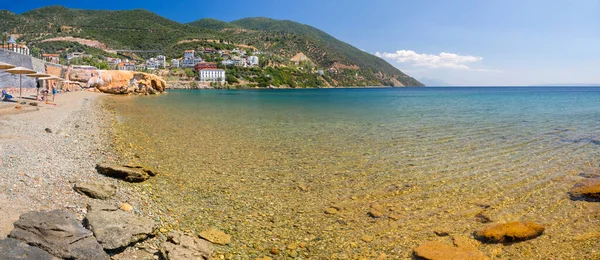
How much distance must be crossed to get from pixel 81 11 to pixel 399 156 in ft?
634

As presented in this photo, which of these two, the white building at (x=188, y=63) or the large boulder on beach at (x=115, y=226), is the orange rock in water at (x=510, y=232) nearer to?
the large boulder on beach at (x=115, y=226)

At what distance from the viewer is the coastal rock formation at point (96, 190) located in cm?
601

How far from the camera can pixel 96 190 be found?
6121 millimetres

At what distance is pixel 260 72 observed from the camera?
440 ft

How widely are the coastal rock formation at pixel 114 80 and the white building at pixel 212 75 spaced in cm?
5882

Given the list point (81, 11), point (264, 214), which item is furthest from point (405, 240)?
point (81, 11)

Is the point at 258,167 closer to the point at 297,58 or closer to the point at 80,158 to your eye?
the point at 80,158

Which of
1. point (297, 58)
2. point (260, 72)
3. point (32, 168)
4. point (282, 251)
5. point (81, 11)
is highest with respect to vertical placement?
point (81, 11)

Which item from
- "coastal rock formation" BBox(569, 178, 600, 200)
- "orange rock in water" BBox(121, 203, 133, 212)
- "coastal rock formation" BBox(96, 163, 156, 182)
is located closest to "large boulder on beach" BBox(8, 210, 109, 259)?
"orange rock in water" BBox(121, 203, 133, 212)

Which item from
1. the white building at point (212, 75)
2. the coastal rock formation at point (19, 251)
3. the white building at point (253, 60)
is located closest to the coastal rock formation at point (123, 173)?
the coastal rock formation at point (19, 251)

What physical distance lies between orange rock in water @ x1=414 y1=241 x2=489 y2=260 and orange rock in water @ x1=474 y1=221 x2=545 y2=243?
53 centimetres

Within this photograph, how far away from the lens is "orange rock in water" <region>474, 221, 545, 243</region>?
538 cm

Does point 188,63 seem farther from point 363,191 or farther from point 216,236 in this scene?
point 216,236

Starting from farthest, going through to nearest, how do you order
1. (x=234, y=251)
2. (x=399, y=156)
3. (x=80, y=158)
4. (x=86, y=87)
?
(x=86, y=87)
(x=399, y=156)
(x=80, y=158)
(x=234, y=251)
